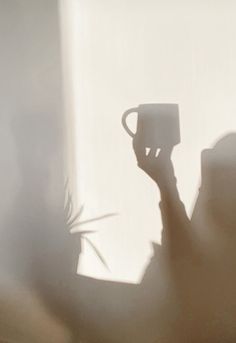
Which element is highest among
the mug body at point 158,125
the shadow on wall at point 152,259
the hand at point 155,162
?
the mug body at point 158,125

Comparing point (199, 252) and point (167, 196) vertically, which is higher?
point (167, 196)

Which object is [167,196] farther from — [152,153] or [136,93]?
[136,93]

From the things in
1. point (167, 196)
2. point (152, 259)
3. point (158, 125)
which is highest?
point (158, 125)

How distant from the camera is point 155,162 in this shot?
1217 millimetres

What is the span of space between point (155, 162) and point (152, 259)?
218mm

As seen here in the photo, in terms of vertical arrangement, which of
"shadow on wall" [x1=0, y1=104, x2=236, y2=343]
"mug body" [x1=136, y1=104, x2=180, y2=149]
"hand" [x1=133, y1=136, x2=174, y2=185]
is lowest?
"shadow on wall" [x1=0, y1=104, x2=236, y2=343]

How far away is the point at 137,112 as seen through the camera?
3.95 ft

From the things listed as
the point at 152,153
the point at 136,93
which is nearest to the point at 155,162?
the point at 152,153

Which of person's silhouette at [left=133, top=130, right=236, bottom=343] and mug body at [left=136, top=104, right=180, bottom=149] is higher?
mug body at [left=136, top=104, right=180, bottom=149]

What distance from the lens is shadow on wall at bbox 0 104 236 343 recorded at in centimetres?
120

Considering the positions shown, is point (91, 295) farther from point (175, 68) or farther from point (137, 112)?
point (175, 68)

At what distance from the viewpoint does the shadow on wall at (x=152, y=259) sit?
1.20m

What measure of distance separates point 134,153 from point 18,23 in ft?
1.26

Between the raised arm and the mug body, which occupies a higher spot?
the mug body
